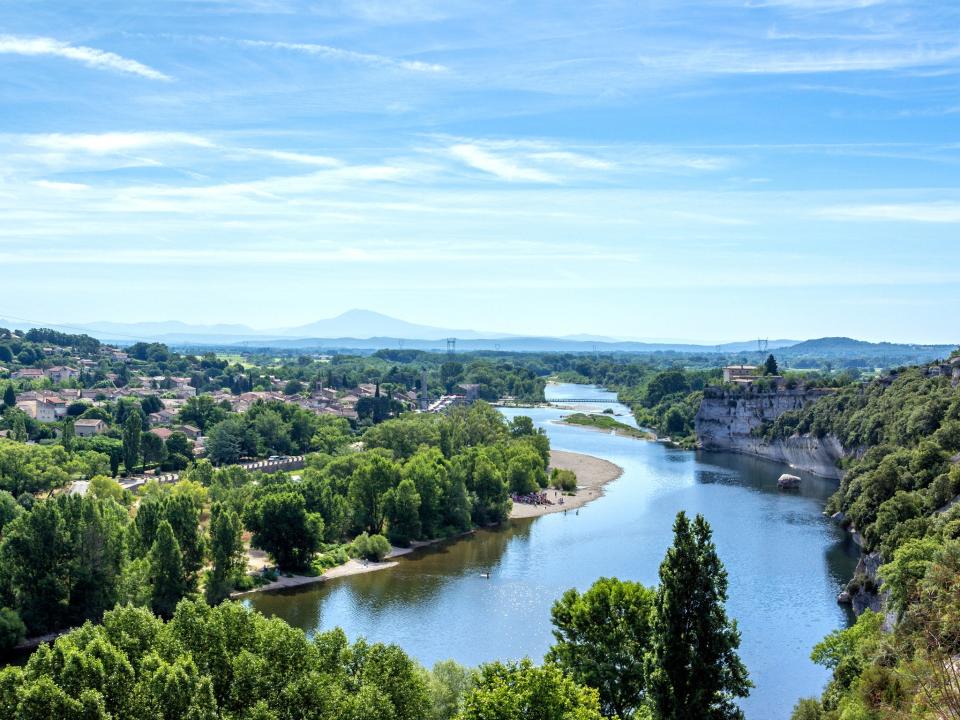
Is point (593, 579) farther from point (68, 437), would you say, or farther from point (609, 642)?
point (68, 437)

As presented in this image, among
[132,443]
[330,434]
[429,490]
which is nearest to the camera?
[429,490]

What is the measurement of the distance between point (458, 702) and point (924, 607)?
43.6ft

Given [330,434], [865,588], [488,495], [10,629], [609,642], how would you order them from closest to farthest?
[609,642], [10,629], [865,588], [488,495], [330,434]

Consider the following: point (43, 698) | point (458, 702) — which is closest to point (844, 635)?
point (458, 702)

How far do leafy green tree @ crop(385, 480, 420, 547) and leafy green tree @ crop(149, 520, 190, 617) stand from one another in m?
17.9

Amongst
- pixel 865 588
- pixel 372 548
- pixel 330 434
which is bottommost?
pixel 372 548

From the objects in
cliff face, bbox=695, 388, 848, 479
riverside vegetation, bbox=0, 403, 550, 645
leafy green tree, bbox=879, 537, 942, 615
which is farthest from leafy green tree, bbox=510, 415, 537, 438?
leafy green tree, bbox=879, 537, 942, 615

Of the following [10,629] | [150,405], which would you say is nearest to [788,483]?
[10,629]

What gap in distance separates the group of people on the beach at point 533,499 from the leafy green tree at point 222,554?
3025 cm

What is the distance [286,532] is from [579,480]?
39.0 meters

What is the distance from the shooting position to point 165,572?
41125mm

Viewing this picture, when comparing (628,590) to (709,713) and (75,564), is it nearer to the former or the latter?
(709,713)

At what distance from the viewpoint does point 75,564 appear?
39.0m

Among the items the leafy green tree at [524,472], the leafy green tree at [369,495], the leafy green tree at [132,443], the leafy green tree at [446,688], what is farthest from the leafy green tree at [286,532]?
the leafy green tree at [132,443]
